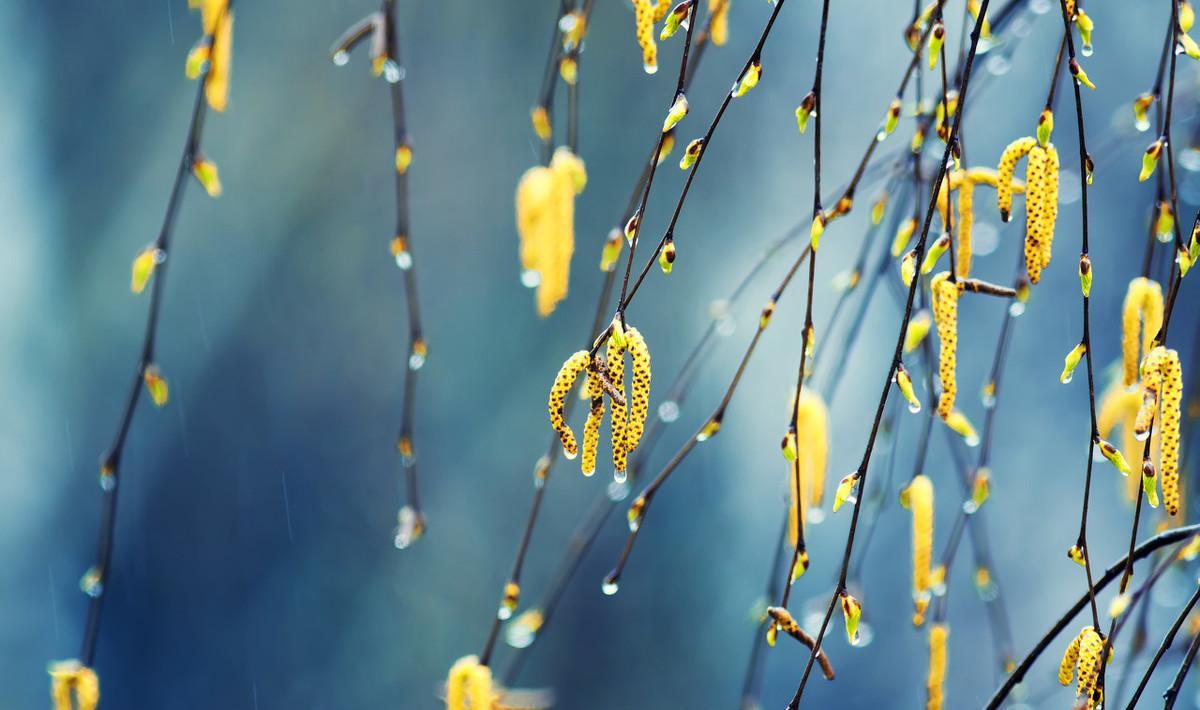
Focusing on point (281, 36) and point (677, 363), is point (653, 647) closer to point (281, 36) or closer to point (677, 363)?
point (677, 363)

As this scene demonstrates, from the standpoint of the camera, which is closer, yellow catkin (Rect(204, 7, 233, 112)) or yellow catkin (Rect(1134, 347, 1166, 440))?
yellow catkin (Rect(1134, 347, 1166, 440))

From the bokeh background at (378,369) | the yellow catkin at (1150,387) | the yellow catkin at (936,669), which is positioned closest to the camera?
the yellow catkin at (1150,387)

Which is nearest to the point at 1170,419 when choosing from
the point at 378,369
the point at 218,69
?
the point at 218,69

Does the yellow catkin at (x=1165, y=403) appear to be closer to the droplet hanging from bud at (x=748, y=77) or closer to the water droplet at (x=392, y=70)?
the droplet hanging from bud at (x=748, y=77)

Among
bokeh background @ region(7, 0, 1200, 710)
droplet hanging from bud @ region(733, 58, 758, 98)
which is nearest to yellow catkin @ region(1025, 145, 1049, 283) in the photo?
droplet hanging from bud @ region(733, 58, 758, 98)

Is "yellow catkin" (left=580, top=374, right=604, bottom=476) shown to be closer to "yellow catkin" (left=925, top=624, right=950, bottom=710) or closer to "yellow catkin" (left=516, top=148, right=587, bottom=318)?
"yellow catkin" (left=516, top=148, right=587, bottom=318)

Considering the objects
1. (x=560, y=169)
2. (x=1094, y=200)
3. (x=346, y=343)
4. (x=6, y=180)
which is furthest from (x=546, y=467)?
(x=6, y=180)

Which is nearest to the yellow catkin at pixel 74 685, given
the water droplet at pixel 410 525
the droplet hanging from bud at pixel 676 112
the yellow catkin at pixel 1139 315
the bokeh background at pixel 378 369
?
the water droplet at pixel 410 525
